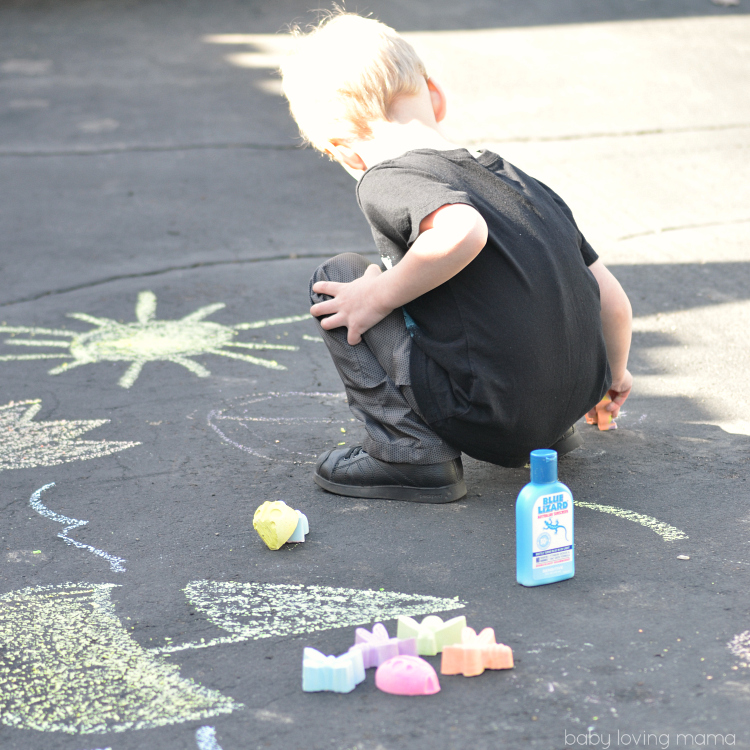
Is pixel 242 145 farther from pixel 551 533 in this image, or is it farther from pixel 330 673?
pixel 330 673

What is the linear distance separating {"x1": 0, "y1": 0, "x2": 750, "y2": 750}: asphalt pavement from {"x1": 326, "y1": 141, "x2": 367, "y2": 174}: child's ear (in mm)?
835

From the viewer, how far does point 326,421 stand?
290 cm

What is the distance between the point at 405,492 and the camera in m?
2.35

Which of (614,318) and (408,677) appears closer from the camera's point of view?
(408,677)

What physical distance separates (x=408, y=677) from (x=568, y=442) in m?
1.08

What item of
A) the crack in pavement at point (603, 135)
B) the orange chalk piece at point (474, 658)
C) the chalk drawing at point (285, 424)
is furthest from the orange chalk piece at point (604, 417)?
the crack in pavement at point (603, 135)

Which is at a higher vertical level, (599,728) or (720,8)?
(720,8)

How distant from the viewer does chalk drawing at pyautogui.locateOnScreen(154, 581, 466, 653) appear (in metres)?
1.80

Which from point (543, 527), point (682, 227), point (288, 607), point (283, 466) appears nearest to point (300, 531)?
point (288, 607)

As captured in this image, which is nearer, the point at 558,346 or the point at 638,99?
the point at 558,346

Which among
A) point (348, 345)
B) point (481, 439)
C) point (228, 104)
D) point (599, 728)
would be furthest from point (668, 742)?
point (228, 104)

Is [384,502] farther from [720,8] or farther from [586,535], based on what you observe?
[720,8]

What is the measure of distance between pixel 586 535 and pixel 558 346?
1.46ft

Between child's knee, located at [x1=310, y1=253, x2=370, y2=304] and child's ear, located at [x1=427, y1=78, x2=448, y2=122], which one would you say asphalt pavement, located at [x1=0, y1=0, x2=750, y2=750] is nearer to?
child's knee, located at [x1=310, y1=253, x2=370, y2=304]
